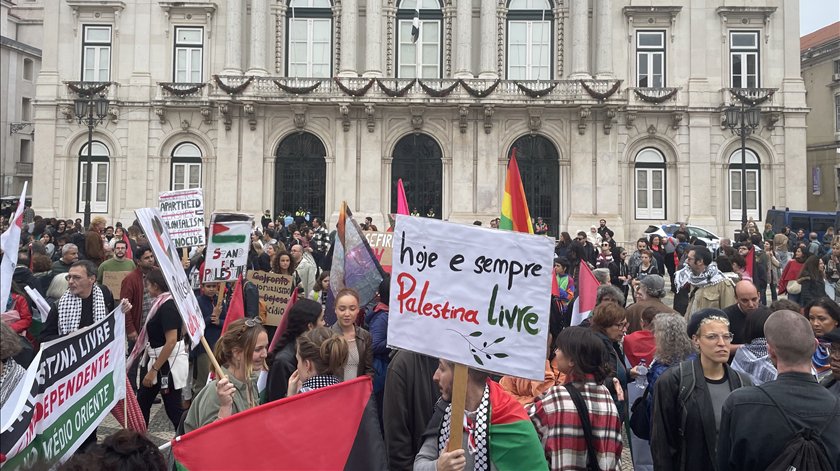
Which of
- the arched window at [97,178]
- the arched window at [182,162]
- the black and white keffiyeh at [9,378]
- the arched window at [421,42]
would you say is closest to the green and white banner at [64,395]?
the black and white keffiyeh at [9,378]

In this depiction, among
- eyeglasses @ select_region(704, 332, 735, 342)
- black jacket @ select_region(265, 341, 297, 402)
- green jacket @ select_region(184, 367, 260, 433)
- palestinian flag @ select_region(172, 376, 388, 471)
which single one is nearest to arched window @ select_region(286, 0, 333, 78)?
black jacket @ select_region(265, 341, 297, 402)

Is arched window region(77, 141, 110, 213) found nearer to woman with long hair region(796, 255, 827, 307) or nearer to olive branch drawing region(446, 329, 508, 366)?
woman with long hair region(796, 255, 827, 307)

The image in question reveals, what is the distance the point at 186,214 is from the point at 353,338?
231 inches

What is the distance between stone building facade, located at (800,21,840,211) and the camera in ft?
136

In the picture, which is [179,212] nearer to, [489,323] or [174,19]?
[489,323]

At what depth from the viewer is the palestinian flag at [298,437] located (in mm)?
3838

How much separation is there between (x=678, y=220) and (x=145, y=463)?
30629mm

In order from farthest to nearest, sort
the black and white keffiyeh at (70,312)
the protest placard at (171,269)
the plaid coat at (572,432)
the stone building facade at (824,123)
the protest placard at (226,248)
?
the stone building facade at (824,123) → the protest placard at (226,248) → the black and white keffiyeh at (70,312) → the protest placard at (171,269) → the plaid coat at (572,432)

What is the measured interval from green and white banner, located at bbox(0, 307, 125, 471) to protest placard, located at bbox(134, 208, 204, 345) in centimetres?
59

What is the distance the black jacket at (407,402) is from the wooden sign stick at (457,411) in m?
0.99

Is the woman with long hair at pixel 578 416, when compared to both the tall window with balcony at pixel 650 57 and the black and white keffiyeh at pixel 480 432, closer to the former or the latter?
the black and white keffiyeh at pixel 480 432

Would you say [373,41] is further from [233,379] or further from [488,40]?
[233,379]

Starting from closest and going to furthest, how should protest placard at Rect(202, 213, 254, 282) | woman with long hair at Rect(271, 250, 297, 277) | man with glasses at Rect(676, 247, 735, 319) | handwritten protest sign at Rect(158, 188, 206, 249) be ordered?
1. protest placard at Rect(202, 213, 254, 282)
2. man with glasses at Rect(676, 247, 735, 319)
3. woman with long hair at Rect(271, 250, 297, 277)
4. handwritten protest sign at Rect(158, 188, 206, 249)

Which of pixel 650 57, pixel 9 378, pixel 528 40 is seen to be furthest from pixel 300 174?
pixel 9 378
